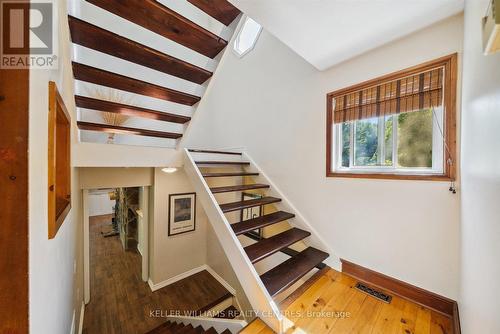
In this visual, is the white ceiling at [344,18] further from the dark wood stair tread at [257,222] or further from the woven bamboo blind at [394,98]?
the dark wood stair tread at [257,222]

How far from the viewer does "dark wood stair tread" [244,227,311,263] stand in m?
1.63

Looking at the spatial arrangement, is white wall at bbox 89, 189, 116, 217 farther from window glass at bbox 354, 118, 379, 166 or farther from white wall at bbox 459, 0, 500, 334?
white wall at bbox 459, 0, 500, 334

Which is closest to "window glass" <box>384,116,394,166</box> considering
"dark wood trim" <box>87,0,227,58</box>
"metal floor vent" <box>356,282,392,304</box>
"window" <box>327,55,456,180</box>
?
"window" <box>327,55,456,180</box>

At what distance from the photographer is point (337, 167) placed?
197 cm

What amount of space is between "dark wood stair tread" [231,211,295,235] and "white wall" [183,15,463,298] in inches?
8.5

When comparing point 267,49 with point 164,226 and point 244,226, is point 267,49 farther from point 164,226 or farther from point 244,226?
point 164,226

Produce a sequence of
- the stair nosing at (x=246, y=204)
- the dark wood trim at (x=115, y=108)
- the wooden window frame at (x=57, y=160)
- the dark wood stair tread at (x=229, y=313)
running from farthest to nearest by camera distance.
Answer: the dark wood stair tread at (x=229, y=313)
the stair nosing at (x=246, y=204)
the dark wood trim at (x=115, y=108)
the wooden window frame at (x=57, y=160)

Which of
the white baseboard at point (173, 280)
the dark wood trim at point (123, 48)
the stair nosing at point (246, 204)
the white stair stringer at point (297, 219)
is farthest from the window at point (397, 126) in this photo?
the white baseboard at point (173, 280)

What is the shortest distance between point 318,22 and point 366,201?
1.46 meters

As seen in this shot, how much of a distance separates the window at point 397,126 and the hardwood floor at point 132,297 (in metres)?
3.37

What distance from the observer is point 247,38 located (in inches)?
127

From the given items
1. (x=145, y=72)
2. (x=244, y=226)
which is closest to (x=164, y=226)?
(x=244, y=226)

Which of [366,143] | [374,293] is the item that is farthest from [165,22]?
[374,293]

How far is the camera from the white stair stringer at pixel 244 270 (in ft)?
4.23
